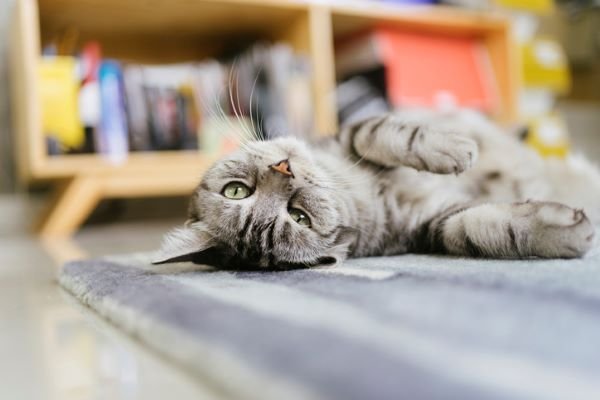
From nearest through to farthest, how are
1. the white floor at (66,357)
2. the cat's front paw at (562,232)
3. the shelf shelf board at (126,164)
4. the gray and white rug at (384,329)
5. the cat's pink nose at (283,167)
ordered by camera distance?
1. the gray and white rug at (384,329)
2. the white floor at (66,357)
3. the cat's front paw at (562,232)
4. the cat's pink nose at (283,167)
5. the shelf shelf board at (126,164)

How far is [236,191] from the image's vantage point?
42.2 inches

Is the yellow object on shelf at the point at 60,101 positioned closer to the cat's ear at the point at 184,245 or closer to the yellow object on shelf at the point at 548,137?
the cat's ear at the point at 184,245

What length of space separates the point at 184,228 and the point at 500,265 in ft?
1.74

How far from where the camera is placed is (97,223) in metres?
2.99

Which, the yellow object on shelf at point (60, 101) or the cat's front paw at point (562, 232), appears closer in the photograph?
the cat's front paw at point (562, 232)

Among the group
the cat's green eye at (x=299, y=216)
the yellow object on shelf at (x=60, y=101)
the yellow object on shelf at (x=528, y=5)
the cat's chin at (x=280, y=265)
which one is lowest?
the cat's chin at (x=280, y=265)

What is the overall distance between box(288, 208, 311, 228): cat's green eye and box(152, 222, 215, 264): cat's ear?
14 cm

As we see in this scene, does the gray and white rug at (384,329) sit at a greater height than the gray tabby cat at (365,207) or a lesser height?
lesser

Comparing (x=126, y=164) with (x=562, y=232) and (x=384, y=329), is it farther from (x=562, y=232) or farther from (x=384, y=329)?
(x=384, y=329)

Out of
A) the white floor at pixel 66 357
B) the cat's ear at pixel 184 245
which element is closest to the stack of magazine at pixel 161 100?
the white floor at pixel 66 357

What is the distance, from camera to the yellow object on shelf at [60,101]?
7.46ft

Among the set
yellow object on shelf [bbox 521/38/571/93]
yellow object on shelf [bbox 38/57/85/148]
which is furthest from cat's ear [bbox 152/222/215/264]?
yellow object on shelf [bbox 521/38/571/93]

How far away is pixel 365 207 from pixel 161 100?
1612mm

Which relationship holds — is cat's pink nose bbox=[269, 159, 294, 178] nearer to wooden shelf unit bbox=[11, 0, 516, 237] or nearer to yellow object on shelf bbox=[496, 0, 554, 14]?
wooden shelf unit bbox=[11, 0, 516, 237]
